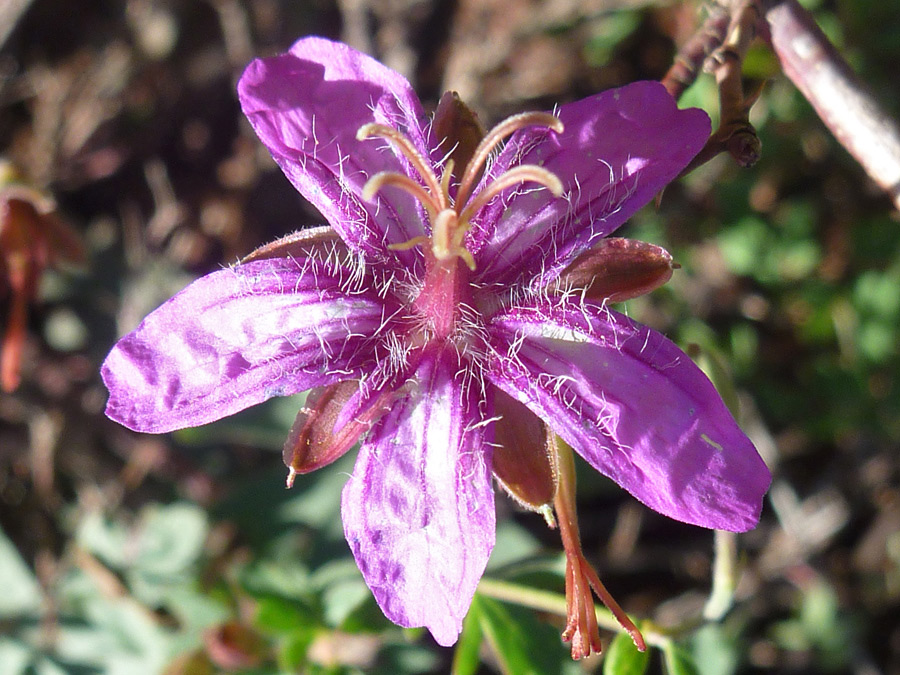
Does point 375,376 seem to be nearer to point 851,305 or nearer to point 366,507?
point 366,507

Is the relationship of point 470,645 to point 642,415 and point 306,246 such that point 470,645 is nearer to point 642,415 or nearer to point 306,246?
point 642,415

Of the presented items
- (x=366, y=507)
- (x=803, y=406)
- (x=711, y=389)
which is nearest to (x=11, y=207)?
(x=366, y=507)

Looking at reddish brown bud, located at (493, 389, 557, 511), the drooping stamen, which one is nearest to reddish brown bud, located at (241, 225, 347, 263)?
reddish brown bud, located at (493, 389, 557, 511)

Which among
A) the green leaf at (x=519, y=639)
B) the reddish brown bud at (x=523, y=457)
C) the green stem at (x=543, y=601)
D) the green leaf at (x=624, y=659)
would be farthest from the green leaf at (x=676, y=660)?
the reddish brown bud at (x=523, y=457)

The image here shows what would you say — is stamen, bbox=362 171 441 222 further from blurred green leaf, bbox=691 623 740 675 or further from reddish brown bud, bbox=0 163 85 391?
blurred green leaf, bbox=691 623 740 675

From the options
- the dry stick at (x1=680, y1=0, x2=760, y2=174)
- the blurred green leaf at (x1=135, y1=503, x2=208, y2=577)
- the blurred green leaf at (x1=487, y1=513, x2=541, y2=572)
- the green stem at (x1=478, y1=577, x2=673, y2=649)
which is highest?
the dry stick at (x1=680, y1=0, x2=760, y2=174)

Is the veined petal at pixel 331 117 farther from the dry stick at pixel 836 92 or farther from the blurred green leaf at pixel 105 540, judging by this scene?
the blurred green leaf at pixel 105 540

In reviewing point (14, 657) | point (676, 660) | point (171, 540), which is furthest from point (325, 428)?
point (14, 657)
